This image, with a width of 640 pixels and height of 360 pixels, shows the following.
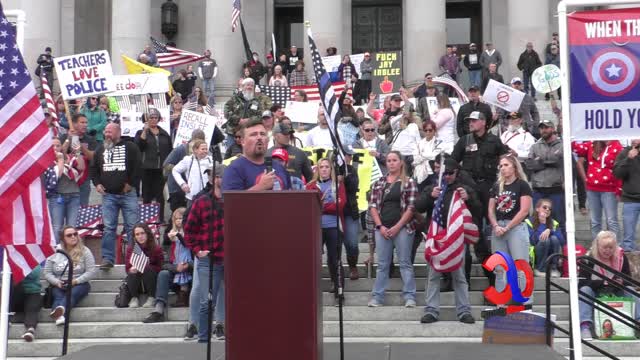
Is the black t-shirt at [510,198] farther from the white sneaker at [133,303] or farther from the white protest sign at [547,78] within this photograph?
the white protest sign at [547,78]

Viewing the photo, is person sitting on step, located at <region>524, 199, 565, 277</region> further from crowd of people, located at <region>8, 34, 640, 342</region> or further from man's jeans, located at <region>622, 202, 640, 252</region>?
man's jeans, located at <region>622, 202, 640, 252</region>

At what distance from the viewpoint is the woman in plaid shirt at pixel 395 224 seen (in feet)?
51.5

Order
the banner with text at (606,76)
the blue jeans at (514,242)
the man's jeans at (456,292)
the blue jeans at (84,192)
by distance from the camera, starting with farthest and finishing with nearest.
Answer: the blue jeans at (84,192) → the blue jeans at (514,242) → the man's jeans at (456,292) → the banner with text at (606,76)

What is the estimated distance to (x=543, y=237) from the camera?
647 inches

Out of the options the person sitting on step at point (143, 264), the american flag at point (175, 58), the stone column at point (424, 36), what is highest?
the stone column at point (424, 36)

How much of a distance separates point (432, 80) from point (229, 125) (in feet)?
25.6

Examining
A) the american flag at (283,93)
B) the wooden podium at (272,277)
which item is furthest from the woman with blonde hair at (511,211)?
the american flag at (283,93)

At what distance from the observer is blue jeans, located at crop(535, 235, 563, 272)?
1647 cm

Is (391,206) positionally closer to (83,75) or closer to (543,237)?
(543,237)

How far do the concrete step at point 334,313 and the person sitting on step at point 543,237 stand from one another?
0.81 metres

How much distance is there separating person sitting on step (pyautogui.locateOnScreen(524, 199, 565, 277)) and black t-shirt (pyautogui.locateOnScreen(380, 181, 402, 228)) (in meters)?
2.00

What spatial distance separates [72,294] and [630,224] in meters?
8.30

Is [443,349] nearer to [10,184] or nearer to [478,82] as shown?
[10,184]

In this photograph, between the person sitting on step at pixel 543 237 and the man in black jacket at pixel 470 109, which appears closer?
the person sitting on step at pixel 543 237
